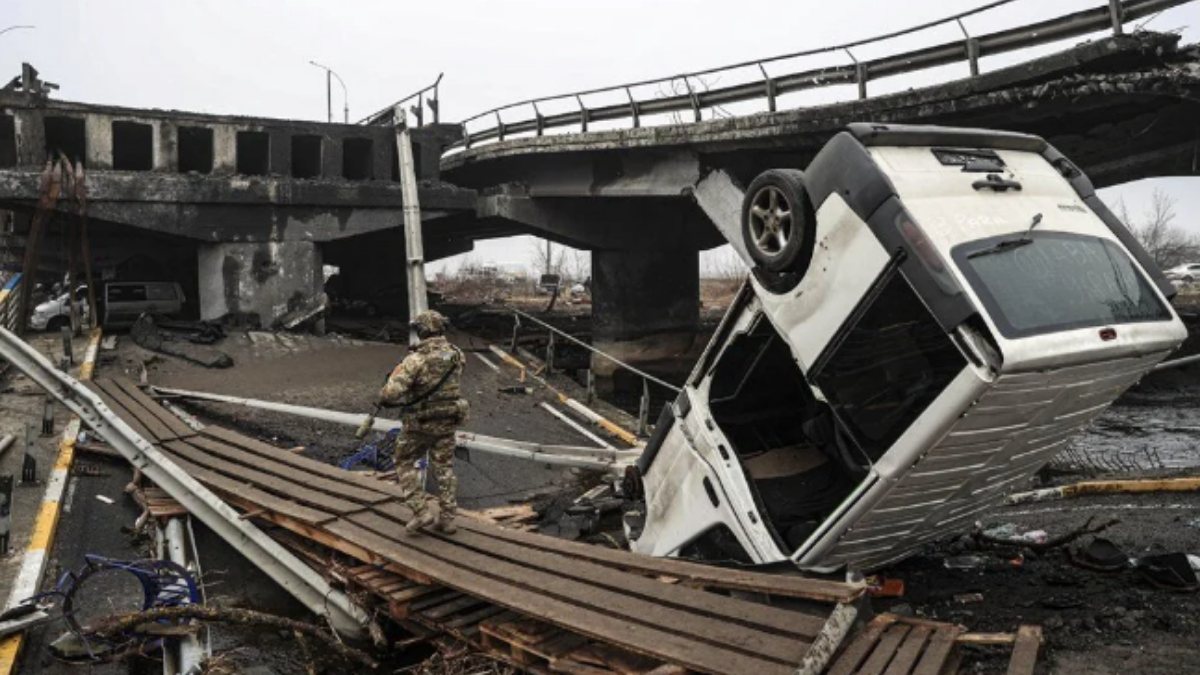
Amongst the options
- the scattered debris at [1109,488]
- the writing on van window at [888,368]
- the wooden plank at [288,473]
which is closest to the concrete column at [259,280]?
the wooden plank at [288,473]

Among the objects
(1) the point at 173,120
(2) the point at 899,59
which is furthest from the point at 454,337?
(2) the point at 899,59

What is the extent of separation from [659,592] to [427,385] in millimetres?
2684

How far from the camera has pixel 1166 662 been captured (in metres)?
4.86

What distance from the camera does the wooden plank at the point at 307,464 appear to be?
8.00 metres

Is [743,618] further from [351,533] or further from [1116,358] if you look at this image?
[351,533]

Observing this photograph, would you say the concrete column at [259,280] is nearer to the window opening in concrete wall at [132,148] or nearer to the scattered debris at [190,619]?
the window opening in concrete wall at [132,148]

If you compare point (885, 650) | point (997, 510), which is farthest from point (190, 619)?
point (997, 510)

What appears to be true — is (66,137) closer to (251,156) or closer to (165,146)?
(165,146)

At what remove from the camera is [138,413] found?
10.8 meters

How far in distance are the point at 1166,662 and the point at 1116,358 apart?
174cm

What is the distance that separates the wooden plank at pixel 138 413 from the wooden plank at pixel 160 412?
56 mm

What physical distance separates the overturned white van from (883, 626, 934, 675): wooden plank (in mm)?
660

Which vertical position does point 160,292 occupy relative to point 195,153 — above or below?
below

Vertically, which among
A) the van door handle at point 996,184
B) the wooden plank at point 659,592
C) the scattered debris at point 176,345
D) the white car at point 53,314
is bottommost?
the wooden plank at point 659,592
